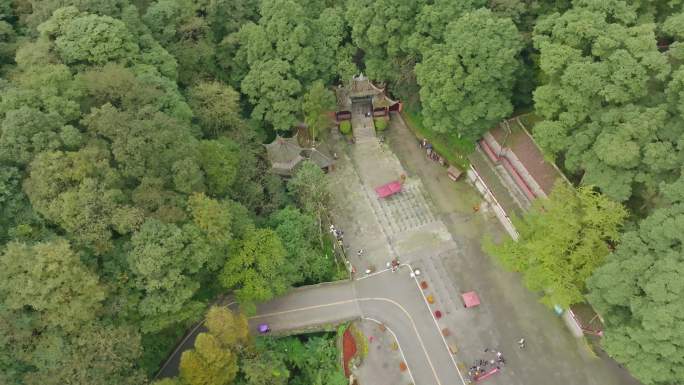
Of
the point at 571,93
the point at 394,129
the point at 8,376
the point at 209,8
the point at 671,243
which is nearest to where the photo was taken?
the point at 8,376

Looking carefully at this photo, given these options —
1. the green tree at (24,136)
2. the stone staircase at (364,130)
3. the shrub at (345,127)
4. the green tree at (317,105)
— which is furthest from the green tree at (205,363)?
the stone staircase at (364,130)

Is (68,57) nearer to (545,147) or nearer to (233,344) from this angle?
(233,344)

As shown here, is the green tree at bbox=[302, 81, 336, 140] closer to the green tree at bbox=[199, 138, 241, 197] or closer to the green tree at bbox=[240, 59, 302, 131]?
the green tree at bbox=[240, 59, 302, 131]

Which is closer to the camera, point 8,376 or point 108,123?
A: point 8,376

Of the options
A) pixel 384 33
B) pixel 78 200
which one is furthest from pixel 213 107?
pixel 384 33

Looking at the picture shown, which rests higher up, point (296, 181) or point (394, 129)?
point (394, 129)

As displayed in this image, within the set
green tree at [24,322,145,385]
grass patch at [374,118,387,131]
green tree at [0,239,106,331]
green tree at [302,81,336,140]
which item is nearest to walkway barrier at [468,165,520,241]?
grass patch at [374,118,387,131]

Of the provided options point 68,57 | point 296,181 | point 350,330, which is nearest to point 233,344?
point 350,330

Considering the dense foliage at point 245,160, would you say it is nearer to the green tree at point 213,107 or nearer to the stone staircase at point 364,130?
the green tree at point 213,107
